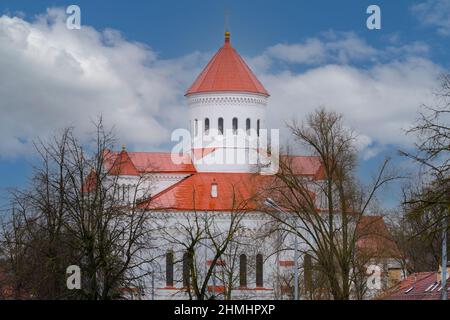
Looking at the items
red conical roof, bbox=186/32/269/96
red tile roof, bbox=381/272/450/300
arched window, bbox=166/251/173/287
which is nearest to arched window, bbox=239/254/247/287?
arched window, bbox=166/251/173/287

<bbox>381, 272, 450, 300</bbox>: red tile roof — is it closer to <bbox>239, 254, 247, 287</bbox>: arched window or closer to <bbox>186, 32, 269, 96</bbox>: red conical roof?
<bbox>239, 254, 247, 287</bbox>: arched window

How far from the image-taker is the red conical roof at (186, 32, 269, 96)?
86562mm

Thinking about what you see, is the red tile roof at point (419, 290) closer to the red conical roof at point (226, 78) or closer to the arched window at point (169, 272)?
the arched window at point (169, 272)

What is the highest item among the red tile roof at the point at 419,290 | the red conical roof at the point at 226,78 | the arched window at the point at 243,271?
the red conical roof at the point at 226,78

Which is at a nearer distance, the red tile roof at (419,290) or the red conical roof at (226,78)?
the red tile roof at (419,290)

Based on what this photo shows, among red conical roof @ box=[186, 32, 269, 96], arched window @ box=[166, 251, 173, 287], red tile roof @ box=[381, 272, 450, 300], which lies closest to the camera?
red tile roof @ box=[381, 272, 450, 300]

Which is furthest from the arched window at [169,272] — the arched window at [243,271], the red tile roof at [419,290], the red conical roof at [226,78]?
the red tile roof at [419,290]

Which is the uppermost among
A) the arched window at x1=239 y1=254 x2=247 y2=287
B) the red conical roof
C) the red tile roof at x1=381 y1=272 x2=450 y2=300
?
the red conical roof

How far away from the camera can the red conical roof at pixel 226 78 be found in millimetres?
86562

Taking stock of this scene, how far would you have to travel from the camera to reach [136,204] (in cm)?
Answer: 4225

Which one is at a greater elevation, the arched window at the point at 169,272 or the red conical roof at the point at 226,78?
the red conical roof at the point at 226,78

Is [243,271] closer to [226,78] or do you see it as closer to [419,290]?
[226,78]

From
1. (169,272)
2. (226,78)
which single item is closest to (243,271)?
(169,272)
